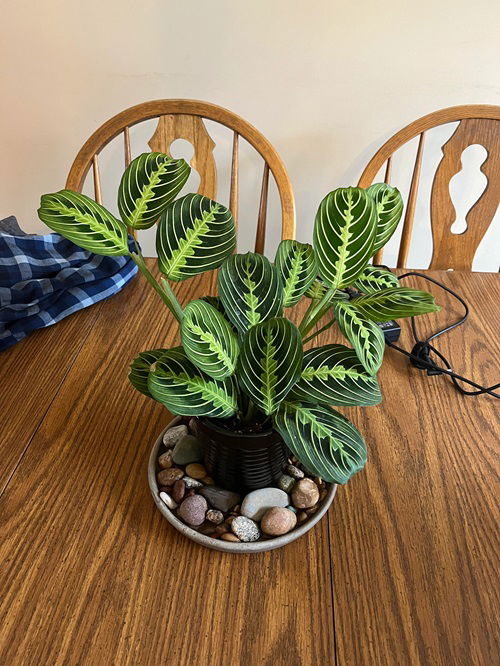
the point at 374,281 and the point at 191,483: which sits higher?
the point at 374,281

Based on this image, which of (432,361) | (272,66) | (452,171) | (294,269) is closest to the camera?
(294,269)

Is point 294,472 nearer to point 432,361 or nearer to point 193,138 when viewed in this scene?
point 432,361

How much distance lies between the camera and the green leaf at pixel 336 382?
474mm

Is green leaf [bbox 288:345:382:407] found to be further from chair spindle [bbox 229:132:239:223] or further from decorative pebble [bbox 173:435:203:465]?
chair spindle [bbox 229:132:239:223]

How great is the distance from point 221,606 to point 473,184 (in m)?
1.33

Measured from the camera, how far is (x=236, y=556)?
0.52 meters

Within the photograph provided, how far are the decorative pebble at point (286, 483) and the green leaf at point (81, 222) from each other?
28 cm

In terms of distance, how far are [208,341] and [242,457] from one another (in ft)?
0.48

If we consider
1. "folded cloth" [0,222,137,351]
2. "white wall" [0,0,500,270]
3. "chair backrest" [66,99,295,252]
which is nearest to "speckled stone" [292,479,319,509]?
"folded cloth" [0,222,137,351]

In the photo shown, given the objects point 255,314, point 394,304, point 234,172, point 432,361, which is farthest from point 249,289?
point 234,172

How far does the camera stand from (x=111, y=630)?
0.46 metres

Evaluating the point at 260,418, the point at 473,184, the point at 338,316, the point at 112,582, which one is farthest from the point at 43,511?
the point at 473,184

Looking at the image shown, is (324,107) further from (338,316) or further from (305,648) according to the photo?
(305,648)

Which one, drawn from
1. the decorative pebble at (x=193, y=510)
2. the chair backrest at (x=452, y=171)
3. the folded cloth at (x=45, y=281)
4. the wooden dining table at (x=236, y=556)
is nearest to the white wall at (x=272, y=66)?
the chair backrest at (x=452, y=171)
